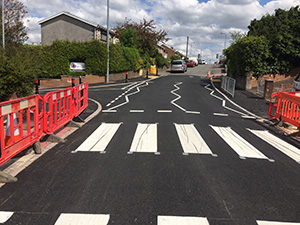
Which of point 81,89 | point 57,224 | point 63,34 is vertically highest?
point 63,34

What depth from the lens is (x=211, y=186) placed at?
464 centimetres

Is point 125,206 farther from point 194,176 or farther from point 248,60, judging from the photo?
point 248,60

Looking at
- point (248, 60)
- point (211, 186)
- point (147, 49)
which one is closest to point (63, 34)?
point (147, 49)

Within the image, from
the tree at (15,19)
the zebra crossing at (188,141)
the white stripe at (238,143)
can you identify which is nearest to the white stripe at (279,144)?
the zebra crossing at (188,141)

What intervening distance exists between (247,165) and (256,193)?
134 cm

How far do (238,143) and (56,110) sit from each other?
208 inches

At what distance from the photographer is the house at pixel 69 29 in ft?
118

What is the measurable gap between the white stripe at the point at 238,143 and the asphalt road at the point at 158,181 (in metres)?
0.03

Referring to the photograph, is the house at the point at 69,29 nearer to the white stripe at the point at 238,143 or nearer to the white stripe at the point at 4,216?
the white stripe at the point at 238,143

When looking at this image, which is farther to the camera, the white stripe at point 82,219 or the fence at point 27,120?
the fence at point 27,120

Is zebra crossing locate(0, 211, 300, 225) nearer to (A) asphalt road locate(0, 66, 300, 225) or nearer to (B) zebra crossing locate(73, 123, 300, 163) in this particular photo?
(A) asphalt road locate(0, 66, 300, 225)

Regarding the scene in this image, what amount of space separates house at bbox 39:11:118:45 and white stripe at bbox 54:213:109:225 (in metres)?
34.7

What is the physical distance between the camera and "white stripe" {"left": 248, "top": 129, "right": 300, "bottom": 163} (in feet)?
22.2

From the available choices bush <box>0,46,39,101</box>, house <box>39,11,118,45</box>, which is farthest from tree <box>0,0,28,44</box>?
bush <box>0,46,39,101</box>
